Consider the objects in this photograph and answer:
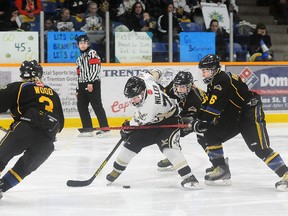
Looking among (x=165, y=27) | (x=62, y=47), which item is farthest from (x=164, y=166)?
(x=165, y=27)

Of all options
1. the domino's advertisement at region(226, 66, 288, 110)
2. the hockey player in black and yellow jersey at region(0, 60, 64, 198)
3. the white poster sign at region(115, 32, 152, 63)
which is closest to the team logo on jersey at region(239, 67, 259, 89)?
the domino's advertisement at region(226, 66, 288, 110)

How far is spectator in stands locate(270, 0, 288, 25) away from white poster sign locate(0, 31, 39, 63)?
494cm

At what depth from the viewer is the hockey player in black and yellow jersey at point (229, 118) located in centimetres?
576


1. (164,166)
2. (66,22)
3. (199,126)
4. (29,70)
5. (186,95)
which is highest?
(66,22)

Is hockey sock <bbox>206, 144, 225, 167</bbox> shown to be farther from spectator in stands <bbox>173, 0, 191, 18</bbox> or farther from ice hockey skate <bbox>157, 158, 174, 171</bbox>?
spectator in stands <bbox>173, 0, 191, 18</bbox>

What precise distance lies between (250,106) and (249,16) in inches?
311

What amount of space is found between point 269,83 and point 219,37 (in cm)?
92

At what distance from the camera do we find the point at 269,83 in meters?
11.2

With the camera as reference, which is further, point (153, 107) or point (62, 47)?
point (62, 47)

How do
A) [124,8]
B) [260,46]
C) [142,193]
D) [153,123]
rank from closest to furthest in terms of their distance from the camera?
[142,193], [153,123], [124,8], [260,46]

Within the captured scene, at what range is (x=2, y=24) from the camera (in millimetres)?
10477

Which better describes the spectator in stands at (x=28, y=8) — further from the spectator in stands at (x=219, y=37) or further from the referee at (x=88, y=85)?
the spectator in stands at (x=219, y=37)

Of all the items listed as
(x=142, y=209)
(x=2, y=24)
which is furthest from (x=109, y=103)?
(x=142, y=209)

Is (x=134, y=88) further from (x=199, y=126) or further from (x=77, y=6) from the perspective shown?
(x=77, y=6)
